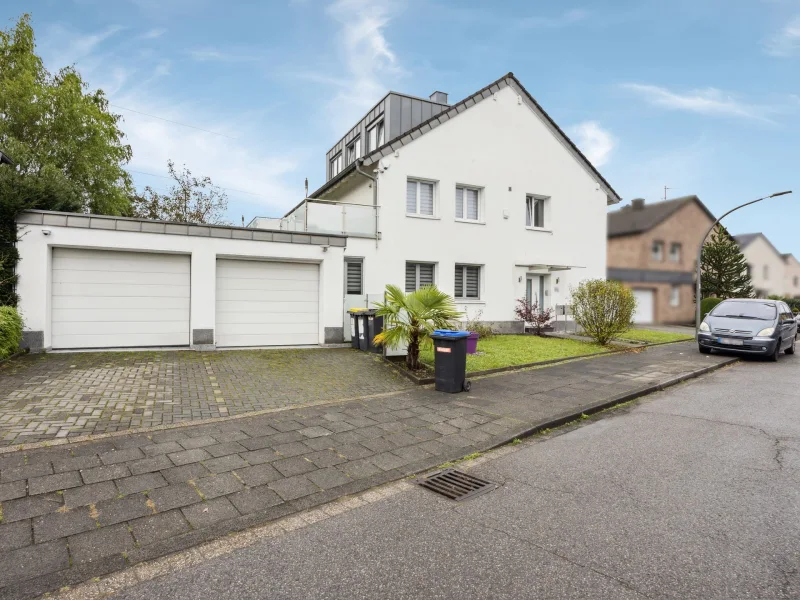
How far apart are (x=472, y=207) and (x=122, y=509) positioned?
48.5 ft

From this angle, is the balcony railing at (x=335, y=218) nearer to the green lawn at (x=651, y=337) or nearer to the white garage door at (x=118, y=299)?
the white garage door at (x=118, y=299)

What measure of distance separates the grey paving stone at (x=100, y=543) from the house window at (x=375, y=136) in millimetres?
18640

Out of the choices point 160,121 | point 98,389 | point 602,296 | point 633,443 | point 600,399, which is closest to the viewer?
point 633,443

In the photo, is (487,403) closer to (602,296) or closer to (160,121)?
(602,296)

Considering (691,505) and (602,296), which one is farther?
(602,296)

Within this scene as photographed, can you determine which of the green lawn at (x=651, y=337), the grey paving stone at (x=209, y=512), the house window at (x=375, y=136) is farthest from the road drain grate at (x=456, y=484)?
the house window at (x=375, y=136)

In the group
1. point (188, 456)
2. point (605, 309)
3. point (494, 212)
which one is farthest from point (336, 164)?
point (188, 456)

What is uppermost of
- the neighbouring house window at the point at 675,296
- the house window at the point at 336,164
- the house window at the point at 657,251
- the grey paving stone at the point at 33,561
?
the house window at the point at 336,164

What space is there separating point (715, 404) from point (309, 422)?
21.0 ft

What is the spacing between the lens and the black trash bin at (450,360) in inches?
295

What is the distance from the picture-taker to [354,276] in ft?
45.9

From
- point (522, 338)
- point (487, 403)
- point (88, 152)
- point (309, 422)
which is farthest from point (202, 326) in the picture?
point (88, 152)

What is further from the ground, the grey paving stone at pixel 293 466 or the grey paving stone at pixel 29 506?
the grey paving stone at pixel 29 506

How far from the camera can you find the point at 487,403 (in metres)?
6.95
